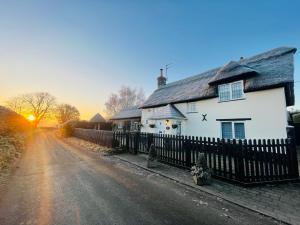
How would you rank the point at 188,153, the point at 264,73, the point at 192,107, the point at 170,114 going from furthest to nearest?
the point at 192,107
the point at 170,114
the point at 264,73
the point at 188,153

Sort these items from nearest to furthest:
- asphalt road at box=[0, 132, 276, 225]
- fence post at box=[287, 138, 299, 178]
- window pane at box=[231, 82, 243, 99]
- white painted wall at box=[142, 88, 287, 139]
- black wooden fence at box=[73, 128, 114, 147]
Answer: asphalt road at box=[0, 132, 276, 225]
fence post at box=[287, 138, 299, 178]
white painted wall at box=[142, 88, 287, 139]
window pane at box=[231, 82, 243, 99]
black wooden fence at box=[73, 128, 114, 147]

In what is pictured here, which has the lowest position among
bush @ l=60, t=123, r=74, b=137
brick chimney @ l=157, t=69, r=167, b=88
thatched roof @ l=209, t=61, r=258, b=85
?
bush @ l=60, t=123, r=74, b=137

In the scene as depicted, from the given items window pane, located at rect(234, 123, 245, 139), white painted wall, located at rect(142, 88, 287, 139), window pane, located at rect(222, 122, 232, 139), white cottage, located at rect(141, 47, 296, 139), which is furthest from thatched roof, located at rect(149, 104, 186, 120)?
window pane, located at rect(234, 123, 245, 139)

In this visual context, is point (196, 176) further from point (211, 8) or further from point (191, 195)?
point (211, 8)

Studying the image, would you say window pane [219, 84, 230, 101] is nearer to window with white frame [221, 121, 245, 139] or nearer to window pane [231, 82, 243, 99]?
Result: window pane [231, 82, 243, 99]

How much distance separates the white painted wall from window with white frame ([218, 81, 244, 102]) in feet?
1.42

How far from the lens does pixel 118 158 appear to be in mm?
11859

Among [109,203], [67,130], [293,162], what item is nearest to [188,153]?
[293,162]

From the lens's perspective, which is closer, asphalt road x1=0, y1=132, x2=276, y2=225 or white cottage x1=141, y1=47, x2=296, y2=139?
asphalt road x1=0, y1=132, x2=276, y2=225

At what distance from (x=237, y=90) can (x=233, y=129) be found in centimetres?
331

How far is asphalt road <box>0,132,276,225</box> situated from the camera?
397 centimetres

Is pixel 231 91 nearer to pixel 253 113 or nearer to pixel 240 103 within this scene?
pixel 240 103

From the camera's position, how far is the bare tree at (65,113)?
68188 mm

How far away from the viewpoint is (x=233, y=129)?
13867 mm
